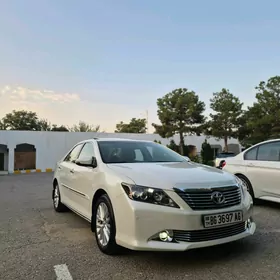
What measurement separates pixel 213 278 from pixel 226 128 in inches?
1015

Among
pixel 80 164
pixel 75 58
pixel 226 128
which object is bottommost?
pixel 80 164

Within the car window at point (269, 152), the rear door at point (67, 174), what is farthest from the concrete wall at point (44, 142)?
the car window at point (269, 152)

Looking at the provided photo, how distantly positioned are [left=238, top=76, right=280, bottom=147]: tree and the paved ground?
63.9ft

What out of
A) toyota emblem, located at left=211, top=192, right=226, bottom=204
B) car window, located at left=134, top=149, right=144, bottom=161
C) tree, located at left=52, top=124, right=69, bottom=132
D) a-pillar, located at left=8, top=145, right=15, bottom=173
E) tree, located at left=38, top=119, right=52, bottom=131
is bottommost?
a-pillar, located at left=8, top=145, right=15, bottom=173

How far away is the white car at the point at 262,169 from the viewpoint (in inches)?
226

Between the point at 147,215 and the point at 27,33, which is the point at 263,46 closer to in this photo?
the point at 27,33

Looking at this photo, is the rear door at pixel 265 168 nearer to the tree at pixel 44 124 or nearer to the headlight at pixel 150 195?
the headlight at pixel 150 195

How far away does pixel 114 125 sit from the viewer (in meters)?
60.7

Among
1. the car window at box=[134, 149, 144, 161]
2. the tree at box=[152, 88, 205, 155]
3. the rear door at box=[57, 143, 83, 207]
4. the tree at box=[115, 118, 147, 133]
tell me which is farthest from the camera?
the tree at box=[115, 118, 147, 133]

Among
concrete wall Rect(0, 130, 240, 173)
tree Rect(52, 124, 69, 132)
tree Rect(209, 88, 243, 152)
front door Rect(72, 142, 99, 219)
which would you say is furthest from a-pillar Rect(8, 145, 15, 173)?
tree Rect(52, 124, 69, 132)

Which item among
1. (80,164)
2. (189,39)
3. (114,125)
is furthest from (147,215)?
(114,125)

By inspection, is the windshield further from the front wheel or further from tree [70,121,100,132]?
tree [70,121,100,132]

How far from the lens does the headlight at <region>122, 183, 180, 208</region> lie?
289cm

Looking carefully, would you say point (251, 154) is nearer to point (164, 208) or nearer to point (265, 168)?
point (265, 168)
